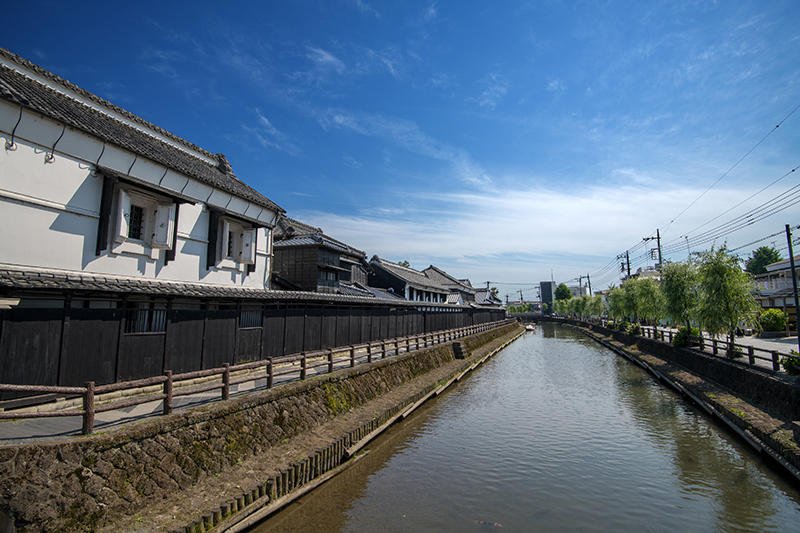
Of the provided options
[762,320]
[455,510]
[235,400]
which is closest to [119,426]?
[235,400]

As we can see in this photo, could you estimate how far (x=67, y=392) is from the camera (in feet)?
24.5

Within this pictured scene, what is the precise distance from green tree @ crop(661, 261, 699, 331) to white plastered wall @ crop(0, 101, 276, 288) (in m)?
31.4

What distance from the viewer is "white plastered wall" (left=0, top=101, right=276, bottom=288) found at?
34.4ft

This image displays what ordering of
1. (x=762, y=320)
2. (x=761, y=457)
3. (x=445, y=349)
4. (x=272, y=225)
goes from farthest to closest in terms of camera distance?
1. (x=762, y=320)
2. (x=445, y=349)
3. (x=272, y=225)
4. (x=761, y=457)

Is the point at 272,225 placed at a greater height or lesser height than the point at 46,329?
greater

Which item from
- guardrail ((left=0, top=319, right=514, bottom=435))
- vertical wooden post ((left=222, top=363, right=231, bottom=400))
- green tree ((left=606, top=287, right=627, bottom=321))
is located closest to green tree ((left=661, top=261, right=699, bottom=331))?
guardrail ((left=0, top=319, right=514, bottom=435))

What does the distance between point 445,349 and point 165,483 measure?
23340 mm

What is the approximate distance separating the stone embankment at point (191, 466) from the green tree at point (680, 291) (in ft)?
82.9

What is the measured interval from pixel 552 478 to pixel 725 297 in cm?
1723

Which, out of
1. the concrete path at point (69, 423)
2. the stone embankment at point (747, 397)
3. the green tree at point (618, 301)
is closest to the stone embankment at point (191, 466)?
the concrete path at point (69, 423)

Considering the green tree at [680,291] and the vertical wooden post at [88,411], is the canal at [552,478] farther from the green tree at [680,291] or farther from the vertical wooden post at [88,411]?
the green tree at [680,291]

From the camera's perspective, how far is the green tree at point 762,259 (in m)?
83.1

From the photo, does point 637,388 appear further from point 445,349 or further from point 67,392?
point 67,392

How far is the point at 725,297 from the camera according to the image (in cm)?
2130
